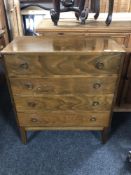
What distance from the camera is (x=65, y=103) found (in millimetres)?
1221

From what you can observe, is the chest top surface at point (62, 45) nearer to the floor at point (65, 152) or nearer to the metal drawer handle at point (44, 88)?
the metal drawer handle at point (44, 88)

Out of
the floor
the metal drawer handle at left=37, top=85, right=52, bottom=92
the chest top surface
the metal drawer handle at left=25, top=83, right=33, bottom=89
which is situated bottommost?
the floor

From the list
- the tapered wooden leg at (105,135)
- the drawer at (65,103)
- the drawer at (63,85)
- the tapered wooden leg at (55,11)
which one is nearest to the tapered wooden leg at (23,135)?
the drawer at (65,103)

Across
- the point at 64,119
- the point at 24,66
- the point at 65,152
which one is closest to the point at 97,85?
the point at 64,119

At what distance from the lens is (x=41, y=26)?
1.39m

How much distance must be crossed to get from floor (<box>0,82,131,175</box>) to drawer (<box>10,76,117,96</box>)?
1.68 ft

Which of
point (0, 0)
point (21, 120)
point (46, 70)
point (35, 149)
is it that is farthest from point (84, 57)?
point (0, 0)

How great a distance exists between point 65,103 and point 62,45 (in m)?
0.40

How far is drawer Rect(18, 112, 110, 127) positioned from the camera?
128cm

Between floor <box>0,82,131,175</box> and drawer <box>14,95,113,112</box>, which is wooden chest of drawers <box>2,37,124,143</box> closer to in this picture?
drawer <box>14,95,113,112</box>

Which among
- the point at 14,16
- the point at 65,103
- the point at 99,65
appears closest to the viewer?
the point at 99,65

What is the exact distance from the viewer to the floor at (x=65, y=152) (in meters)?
1.25

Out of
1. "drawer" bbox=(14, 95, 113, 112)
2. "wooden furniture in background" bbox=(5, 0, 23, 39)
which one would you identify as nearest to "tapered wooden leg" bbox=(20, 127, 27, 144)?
"drawer" bbox=(14, 95, 113, 112)

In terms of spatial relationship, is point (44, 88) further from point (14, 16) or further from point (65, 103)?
point (14, 16)
